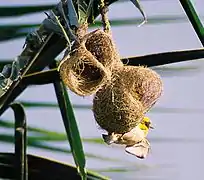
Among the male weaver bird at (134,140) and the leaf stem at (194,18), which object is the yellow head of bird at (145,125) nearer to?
the male weaver bird at (134,140)

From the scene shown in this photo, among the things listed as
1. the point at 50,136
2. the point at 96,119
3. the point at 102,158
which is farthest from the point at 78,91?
the point at 102,158

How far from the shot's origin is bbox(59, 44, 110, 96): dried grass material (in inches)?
29.1

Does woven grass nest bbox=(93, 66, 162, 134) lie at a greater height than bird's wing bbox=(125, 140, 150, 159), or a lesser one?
greater

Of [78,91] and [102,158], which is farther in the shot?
[102,158]

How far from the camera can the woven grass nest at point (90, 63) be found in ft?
2.44

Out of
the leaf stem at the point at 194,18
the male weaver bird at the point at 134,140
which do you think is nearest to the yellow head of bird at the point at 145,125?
the male weaver bird at the point at 134,140

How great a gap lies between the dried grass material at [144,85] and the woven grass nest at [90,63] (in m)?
0.02

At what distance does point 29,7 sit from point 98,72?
0.24 meters

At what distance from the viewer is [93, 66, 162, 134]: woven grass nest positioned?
2.47ft

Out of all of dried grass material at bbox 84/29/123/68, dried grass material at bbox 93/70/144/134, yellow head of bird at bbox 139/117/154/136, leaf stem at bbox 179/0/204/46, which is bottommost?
yellow head of bird at bbox 139/117/154/136

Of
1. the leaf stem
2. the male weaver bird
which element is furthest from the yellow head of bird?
the leaf stem

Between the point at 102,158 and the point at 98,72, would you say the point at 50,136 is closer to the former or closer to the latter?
the point at 102,158

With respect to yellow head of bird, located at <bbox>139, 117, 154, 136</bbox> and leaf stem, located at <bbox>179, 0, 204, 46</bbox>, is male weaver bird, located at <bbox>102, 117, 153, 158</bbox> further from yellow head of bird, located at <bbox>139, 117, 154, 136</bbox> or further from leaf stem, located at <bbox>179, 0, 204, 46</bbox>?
leaf stem, located at <bbox>179, 0, 204, 46</bbox>

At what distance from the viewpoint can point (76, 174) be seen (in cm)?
90
